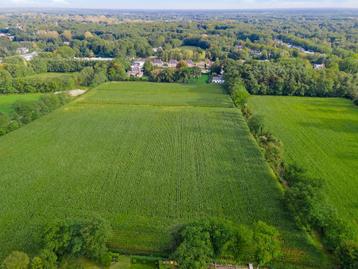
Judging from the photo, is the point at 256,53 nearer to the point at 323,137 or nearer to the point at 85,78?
the point at 85,78

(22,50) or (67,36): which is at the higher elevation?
(67,36)

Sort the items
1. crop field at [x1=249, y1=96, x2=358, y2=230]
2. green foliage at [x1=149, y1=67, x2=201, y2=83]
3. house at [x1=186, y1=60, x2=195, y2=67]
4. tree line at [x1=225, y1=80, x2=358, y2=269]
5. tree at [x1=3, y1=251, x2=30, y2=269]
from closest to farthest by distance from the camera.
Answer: tree at [x1=3, y1=251, x2=30, y2=269], tree line at [x1=225, y1=80, x2=358, y2=269], crop field at [x1=249, y1=96, x2=358, y2=230], green foliage at [x1=149, y1=67, x2=201, y2=83], house at [x1=186, y1=60, x2=195, y2=67]

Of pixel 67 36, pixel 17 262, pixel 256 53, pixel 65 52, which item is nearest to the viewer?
pixel 17 262

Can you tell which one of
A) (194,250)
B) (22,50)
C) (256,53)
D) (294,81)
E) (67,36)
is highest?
(194,250)

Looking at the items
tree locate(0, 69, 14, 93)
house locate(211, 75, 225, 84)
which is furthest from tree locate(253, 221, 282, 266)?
tree locate(0, 69, 14, 93)

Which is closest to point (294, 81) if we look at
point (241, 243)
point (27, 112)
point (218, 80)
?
point (218, 80)

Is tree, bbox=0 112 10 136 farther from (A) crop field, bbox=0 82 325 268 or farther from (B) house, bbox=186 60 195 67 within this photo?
(B) house, bbox=186 60 195 67
